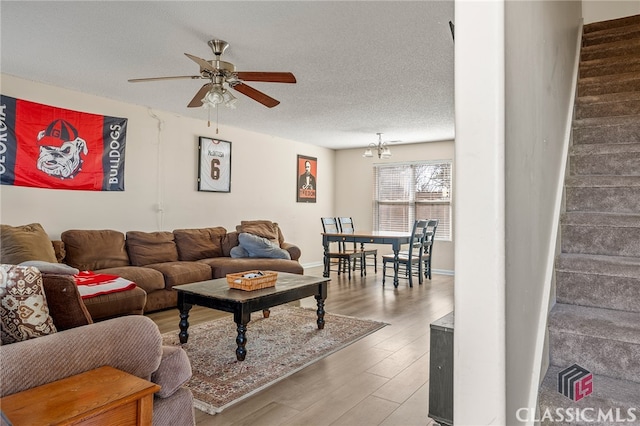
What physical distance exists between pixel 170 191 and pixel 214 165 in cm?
84

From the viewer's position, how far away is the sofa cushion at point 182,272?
4.26m

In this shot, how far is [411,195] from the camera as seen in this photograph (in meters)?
7.60

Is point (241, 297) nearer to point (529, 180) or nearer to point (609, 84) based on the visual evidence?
point (529, 180)

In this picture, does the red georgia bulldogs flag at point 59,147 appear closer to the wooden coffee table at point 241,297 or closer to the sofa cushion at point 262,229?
the sofa cushion at point 262,229

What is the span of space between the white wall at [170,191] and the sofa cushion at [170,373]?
3429mm

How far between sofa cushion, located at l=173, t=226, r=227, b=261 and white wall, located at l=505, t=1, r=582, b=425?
441 cm

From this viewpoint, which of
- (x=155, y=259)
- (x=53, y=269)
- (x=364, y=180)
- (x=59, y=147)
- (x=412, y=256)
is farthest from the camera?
(x=364, y=180)

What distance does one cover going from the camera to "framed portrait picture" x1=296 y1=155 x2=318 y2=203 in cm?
757

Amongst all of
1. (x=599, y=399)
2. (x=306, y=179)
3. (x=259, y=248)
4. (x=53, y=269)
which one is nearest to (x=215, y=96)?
(x=53, y=269)

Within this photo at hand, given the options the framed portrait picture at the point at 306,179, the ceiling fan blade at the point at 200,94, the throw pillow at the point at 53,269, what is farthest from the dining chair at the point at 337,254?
the throw pillow at the point at 53,269

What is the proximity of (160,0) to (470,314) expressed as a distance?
2.58 m

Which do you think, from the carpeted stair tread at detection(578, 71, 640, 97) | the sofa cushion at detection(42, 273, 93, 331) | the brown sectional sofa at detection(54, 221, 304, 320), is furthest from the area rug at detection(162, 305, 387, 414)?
the carpeted stair tread at detection(578, 71, 640, 97)

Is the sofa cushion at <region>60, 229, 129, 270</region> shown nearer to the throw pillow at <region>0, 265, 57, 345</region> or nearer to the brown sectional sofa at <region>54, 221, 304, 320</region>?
the brown sectional sofa at <region>54, 221, 304, 320</region>

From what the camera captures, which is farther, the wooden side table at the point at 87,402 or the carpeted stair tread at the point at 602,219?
the carpeted stair tread at the point at 602,219
